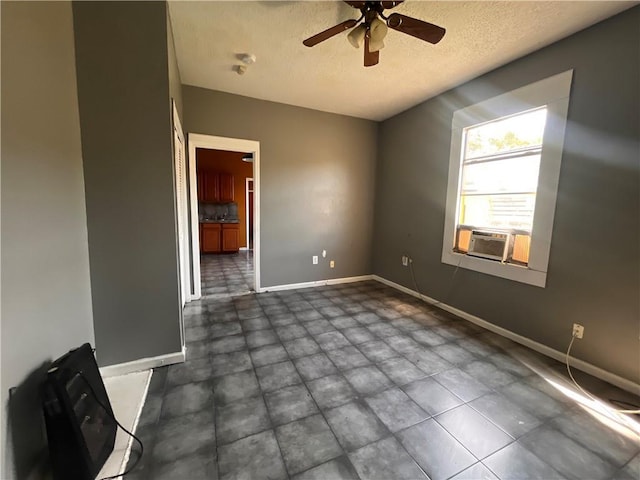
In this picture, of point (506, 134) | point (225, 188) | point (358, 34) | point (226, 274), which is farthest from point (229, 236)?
point (506, 134)

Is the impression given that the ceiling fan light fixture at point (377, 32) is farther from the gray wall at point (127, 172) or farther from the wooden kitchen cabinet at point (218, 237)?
the wooden kitchen cabinet at point (218, 237)

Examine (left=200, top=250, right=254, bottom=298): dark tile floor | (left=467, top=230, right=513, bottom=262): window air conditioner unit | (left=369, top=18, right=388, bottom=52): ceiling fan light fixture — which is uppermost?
(left=369, top=18, right=388, bottom=52): ceiling fan light fixture

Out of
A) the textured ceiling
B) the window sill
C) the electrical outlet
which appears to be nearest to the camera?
the textured ceiling

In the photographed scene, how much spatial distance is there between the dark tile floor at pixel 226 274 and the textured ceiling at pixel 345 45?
106 inches

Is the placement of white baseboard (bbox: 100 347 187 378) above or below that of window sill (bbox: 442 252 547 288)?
below

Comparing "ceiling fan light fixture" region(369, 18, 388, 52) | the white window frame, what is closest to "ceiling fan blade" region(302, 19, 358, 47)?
"ceiling fan light fixture" region(369, 18, 388, 52)

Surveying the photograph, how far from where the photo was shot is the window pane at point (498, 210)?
248 cm

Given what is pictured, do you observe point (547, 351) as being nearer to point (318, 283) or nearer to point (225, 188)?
point (318, 283)

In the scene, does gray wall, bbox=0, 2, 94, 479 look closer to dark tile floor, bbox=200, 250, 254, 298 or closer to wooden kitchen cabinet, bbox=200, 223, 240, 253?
dark tile floor, bbox=200, 250, 254, 298

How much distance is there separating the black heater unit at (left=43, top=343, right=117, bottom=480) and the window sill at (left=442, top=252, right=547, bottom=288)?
3.23m

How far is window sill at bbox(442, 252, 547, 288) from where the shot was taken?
2383 millimetres

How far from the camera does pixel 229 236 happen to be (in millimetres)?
6613

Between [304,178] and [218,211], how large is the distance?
3577mm

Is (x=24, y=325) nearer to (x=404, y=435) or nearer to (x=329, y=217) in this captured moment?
(x=404, y=435)
